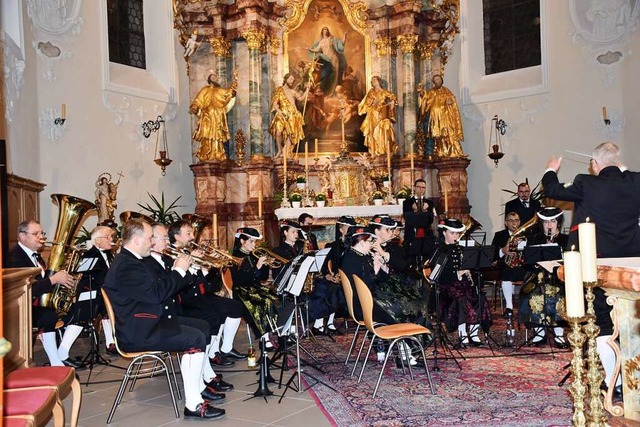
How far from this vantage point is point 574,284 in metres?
2.64

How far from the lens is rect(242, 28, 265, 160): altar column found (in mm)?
16250

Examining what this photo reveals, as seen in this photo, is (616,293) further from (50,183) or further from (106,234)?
(50,183)

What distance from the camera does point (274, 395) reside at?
689cm

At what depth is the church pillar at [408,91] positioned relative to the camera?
16938 mm

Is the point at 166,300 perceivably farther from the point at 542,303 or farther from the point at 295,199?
the point at 295,199

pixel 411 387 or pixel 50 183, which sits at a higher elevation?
pixel 50 183

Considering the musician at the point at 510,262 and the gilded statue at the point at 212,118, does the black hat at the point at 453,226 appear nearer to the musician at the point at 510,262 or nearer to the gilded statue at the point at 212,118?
the musician at the point at 510,262

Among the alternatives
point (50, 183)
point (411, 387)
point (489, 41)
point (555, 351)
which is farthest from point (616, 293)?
point (489, 41)

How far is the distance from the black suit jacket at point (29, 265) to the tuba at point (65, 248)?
44 centimetres

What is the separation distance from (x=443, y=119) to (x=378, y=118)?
5.28 feet

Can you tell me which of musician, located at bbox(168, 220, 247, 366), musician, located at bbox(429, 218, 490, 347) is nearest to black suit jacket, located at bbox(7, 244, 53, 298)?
musician, located at bbox(168, 220, 247, 366)

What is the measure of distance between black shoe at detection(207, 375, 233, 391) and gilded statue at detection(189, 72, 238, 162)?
934cm

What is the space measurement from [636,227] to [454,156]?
10.9 meters

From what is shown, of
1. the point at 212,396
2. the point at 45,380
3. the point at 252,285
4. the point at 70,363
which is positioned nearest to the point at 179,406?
the point at 212,396
